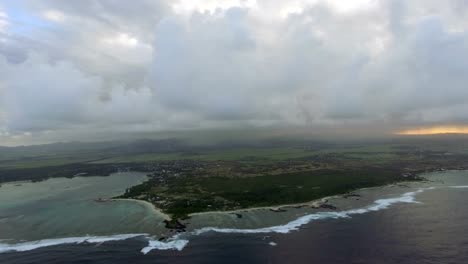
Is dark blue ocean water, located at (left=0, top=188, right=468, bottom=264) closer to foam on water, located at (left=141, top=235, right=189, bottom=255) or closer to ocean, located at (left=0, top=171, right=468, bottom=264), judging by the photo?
ocean, located at (left=0, top=171, right=468, bottom=264)

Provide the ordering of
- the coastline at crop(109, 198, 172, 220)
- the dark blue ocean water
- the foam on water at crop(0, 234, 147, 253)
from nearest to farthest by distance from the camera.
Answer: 1. the dark blue ocean water
2. the foam on water at crop(0, 234, 147, 253)
3. the coastline at crop(109, 198, 172, 220)

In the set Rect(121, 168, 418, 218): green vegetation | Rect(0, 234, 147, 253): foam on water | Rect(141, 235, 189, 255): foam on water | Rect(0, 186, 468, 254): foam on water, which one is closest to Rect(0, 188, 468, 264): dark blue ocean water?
Rect(141, 235, 189, 255): foam on water

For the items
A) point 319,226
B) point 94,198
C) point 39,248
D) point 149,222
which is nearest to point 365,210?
point 319,226

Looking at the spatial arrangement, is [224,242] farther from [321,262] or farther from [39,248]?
[39,248]

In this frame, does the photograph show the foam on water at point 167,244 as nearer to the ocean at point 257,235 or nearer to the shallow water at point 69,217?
the ocean at point 257,235

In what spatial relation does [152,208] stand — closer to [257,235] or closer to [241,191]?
[241,191]

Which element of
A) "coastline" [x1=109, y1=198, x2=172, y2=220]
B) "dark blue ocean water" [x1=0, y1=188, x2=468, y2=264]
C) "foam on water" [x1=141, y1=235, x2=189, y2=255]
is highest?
"coastline" [x1=109, y1=198, x2=172, y2=220]

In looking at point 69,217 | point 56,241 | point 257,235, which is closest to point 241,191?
point 257,235

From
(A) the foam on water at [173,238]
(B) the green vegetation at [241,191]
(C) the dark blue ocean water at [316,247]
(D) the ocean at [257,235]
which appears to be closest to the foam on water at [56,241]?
(A) the foam on water at [173,238]
